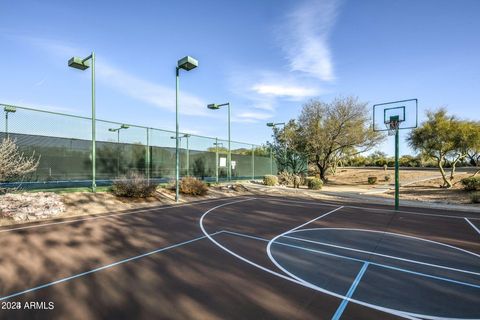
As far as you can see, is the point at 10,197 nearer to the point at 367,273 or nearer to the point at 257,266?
the point at 257,266

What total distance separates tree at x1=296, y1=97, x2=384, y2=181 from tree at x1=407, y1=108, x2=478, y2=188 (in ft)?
16.9

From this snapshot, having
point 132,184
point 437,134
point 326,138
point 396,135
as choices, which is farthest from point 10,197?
point 437,134

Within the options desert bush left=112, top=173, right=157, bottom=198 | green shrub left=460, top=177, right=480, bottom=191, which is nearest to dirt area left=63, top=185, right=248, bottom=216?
desert bush left=112, top=173, right=157, bottom=198

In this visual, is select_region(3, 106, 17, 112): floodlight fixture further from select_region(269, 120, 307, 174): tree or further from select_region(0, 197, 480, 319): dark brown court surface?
select_region(269, 120, 307, 174): tree

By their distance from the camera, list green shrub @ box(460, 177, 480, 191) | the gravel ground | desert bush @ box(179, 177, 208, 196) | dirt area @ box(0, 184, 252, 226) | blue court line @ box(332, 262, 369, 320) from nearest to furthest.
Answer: blue court line @ box(332, 262, 369, 320)
the gravel ground
dirt area @ box(0, 184, 252, 226)
desert bush @ box(179, 177, 208, 196)
green shrub @ box(460, 177, 480, 191)

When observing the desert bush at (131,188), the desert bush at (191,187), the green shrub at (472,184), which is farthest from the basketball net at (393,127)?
the desert bush at (131,188)

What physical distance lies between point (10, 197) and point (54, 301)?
25.4 ft

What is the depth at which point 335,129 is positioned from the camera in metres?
27.5

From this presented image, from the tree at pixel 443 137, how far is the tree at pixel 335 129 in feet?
16.9

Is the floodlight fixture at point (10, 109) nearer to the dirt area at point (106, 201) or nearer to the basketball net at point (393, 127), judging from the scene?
the dirt area at point (106, 201)

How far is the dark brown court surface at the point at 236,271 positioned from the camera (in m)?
3.33

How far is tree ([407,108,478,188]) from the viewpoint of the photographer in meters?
20.4

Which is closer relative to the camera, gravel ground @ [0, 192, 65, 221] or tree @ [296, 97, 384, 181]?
gravel ground @ [0, 192, 65, 221]

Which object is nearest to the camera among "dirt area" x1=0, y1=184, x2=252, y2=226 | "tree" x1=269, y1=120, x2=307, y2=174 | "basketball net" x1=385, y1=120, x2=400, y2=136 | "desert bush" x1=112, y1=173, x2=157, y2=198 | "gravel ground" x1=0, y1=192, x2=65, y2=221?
"gravel ground" x1=0, y1=192, x2=65, y2=221
